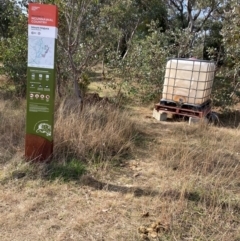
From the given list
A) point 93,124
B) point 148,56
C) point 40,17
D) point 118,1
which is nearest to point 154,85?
point 148,56

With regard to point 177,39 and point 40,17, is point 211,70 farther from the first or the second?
point 40,17

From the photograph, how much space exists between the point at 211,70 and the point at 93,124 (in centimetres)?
330

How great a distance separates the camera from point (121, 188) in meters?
3.30

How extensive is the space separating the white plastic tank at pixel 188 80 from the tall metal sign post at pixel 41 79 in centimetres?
351

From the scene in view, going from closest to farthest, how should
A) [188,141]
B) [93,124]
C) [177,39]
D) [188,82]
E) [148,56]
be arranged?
1. [93,124]
2. [188,141]
3. [188,82]
4. [148,56]
5. [177,39]

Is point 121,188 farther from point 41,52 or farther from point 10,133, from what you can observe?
point 10,133

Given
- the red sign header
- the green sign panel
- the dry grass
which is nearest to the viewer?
the dry grass

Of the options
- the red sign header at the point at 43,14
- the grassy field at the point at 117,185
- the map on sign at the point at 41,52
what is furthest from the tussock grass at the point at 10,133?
the red sign header at the point at 43,14

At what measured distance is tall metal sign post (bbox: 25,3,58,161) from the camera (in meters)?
3.23

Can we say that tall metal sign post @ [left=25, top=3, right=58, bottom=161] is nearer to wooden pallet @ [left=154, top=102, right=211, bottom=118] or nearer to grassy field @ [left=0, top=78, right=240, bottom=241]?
grassy field @ [left=0, top=78, right=240, bottom=241]

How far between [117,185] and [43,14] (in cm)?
207

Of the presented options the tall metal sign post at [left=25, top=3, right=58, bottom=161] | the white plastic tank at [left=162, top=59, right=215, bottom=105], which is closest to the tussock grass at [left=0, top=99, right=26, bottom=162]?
the tall metal sign post at [left=25, top=3, right=58, bottom=161]

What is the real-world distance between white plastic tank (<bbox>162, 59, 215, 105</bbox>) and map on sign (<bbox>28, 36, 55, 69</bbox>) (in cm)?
355

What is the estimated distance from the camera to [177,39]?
27.4 ft
